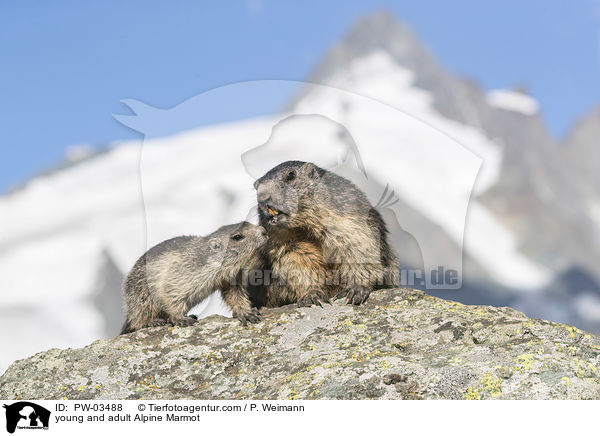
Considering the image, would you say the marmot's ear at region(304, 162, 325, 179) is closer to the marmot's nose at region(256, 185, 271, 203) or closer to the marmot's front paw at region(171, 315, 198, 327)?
the marmot's nose at region(256, 185, 271, 203)

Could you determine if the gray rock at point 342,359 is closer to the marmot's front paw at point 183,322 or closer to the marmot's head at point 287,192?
the marmot's front paw at point 183,322

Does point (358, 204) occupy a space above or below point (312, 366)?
above

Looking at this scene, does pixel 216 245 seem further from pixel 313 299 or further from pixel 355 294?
pixel 355 294
